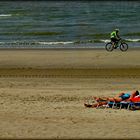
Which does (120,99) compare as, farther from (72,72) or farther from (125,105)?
(72,72)

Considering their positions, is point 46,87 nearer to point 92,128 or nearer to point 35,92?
point 35,92

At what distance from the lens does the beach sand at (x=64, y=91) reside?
13.6 metres

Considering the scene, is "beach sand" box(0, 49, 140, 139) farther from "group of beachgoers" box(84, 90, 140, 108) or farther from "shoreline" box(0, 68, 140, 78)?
"group of beachgoers" box(84, 90, 140, 108)

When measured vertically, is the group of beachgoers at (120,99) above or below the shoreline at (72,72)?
above

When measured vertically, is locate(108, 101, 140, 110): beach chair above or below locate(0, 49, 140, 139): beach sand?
above

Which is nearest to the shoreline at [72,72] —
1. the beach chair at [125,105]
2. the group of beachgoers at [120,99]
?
the group of beachgoers at [120,99]

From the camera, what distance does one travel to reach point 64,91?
18.6 m

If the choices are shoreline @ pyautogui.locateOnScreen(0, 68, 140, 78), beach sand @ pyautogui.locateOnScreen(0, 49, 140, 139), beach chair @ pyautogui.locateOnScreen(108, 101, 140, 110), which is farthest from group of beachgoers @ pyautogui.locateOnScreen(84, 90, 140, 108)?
shoreline @ pyautogui.locateOnScreen(0, 68, 140, 78)

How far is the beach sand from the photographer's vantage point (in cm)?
1359

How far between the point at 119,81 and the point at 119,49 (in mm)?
11669

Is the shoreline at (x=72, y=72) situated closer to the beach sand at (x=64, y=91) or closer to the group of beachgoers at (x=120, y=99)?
the beach sand at (x=64, y=91)

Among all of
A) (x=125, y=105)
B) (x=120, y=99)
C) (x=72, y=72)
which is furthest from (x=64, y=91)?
(x=72, y=72)

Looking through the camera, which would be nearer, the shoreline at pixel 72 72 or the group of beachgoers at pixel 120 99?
the group of beachgoers at pixel 120 99

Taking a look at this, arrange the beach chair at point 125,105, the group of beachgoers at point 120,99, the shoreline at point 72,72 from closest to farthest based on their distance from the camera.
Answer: the beach chair at point 125,105 < the group of beachgoers at point 120,99 < the shoreline at point 72,72
